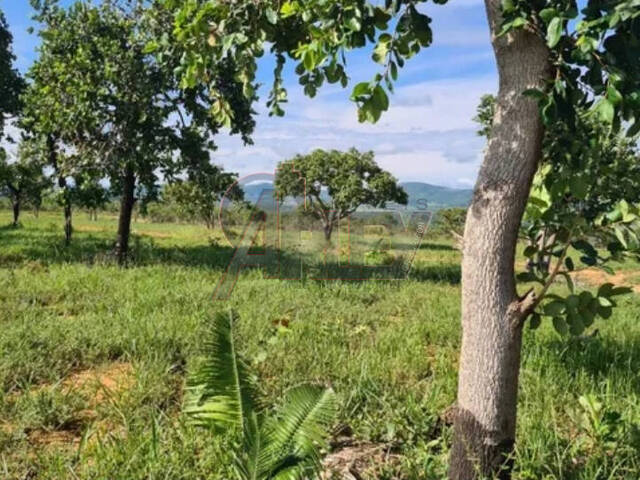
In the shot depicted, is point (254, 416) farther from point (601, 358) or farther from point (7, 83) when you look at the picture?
point (7, 83)

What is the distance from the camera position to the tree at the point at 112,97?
1062 cm

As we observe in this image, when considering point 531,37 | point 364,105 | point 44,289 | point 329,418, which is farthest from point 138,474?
point 44,289

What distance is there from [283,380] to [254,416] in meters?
1.82

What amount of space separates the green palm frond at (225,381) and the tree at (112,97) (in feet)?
29.0

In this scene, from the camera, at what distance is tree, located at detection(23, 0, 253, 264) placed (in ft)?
34.9

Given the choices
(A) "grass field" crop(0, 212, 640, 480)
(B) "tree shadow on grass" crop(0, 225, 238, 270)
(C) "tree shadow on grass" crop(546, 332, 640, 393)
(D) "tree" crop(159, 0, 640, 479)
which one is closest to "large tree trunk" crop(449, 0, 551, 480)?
(D) "tree" crop(159, 0, 640, 479)

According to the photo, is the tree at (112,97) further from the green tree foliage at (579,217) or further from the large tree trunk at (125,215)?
the green tree foliage at (579,217)

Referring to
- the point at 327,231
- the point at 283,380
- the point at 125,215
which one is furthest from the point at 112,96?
the point at 283,380

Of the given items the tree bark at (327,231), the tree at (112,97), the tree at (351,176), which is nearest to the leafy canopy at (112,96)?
the tree at (112,97)

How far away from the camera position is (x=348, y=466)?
2691 mm

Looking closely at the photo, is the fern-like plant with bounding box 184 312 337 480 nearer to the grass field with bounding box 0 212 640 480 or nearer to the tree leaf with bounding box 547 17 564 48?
the grass field with bounding box 0 212 640 480

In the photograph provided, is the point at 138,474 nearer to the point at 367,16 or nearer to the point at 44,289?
the point at 367,16

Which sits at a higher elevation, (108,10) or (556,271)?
(108,10)

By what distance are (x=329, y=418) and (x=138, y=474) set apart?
110 cm
